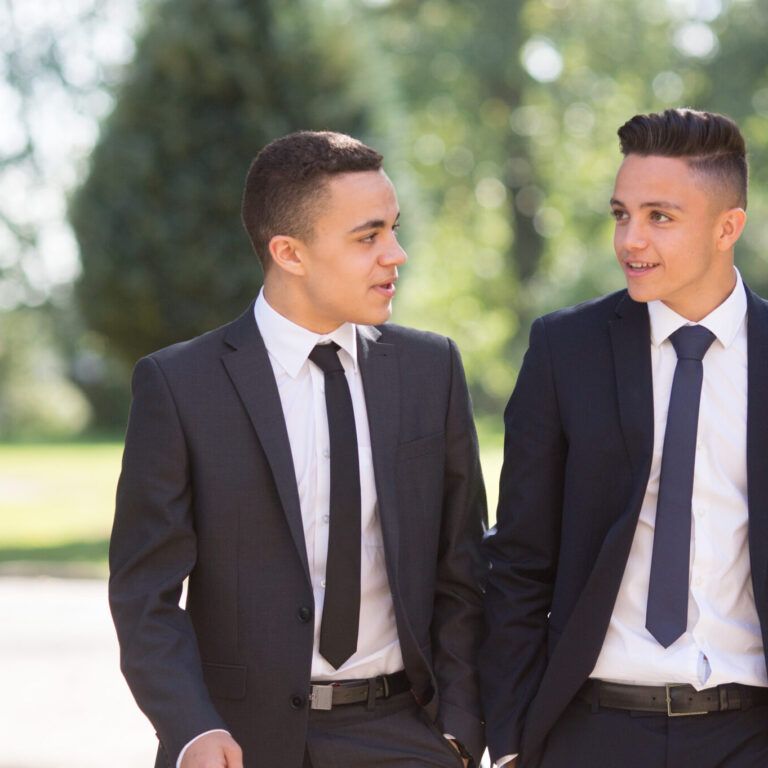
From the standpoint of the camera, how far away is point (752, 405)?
3.13 m

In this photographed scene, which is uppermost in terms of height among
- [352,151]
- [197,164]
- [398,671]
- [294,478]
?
[197,164]

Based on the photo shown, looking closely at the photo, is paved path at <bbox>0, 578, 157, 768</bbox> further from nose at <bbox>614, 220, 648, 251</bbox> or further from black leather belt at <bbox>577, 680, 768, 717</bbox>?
nose at <bbox>614, 220, 648, 251</bbox>

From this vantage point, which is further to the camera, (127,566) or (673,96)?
(673,96)

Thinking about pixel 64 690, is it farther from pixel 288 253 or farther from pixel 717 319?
pixel 717 319

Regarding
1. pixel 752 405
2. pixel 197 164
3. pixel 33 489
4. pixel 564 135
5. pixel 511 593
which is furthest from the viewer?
pixel 564 135

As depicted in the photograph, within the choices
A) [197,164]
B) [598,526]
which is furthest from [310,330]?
[197,164]

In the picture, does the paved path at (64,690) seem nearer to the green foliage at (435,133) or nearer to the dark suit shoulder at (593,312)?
the green foliage at (435,133)

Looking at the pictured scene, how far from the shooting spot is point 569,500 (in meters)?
3.27

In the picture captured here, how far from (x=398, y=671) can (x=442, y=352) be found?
0.89 m

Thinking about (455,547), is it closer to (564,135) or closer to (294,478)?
(294,478)

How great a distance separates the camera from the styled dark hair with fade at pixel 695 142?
3199 mm

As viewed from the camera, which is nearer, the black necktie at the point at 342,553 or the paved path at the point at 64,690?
the black necktie at the point at 342,553

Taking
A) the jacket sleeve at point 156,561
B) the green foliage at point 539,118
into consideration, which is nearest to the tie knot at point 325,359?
the jacket sleeve at point 156,561

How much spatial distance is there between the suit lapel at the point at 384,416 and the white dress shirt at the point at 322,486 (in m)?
0.03
